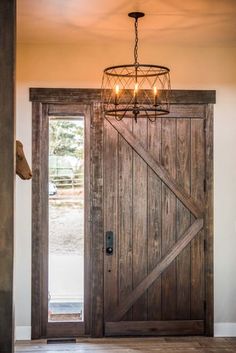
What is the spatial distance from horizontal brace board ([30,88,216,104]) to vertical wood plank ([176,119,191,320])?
0.73ft

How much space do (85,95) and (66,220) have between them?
124cm

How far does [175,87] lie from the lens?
5684mm

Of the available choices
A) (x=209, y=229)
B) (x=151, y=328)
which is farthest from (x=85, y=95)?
(x=151, y=328)

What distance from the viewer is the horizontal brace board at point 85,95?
Answer: 5566mm

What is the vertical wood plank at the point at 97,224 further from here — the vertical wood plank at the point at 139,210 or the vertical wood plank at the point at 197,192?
the vertical wood plank at the point at 197,192

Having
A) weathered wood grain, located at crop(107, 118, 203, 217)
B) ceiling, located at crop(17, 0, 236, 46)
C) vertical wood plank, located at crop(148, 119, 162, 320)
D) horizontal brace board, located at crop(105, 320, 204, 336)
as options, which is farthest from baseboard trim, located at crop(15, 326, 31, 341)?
ceiling, located at crop(17, 0, 236, 46)

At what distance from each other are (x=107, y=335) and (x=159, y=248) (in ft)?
3.24

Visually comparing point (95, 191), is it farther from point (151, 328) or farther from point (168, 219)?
point (151, 328)

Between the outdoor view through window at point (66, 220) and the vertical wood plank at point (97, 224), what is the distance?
0.12 meters

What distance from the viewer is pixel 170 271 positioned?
18.7 ft

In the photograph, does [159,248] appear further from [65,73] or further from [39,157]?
[65,73]

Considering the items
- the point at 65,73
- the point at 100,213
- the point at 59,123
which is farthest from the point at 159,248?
the point at 65,73

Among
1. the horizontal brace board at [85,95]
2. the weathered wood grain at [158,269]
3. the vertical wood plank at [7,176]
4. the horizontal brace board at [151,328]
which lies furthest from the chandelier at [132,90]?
the vertical wood plank at [7,176]

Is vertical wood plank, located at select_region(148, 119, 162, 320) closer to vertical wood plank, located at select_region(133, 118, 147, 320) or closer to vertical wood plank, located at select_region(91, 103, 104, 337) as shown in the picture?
vertical wood plank, located at select_region(133, 118, 147, 320)
